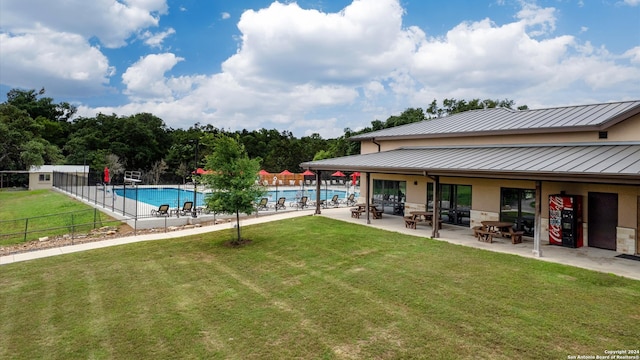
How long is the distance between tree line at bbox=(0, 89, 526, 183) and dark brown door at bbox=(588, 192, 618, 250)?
104 ft

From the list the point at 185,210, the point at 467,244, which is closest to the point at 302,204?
the point at 185,210

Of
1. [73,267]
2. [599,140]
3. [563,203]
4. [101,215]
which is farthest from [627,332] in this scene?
[101,215]

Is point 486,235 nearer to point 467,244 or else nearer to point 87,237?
point 467,244

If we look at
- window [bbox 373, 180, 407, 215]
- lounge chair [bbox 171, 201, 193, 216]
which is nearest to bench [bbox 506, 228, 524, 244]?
window [bbox 373, 180, 407, 215]

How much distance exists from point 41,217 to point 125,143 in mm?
44770

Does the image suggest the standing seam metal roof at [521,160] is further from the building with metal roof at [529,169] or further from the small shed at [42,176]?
the small shed at [42,176]

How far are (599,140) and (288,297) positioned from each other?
1273 centimetres

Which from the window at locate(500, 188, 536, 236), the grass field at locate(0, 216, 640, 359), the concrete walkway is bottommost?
the grass field at locate(0, 216, 640, 359)

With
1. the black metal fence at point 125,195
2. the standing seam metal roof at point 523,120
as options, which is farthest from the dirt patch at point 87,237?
the standing seam metal roof at point 523,120

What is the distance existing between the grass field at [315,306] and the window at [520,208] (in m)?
3.92

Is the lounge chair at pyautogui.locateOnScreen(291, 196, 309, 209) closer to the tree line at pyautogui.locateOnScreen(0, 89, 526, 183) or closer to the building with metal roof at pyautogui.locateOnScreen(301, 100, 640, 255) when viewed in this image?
the building with metal roof at pyautogui.locateOnScreen(301, 100, 640, 255)

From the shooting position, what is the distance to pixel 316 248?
502 inches

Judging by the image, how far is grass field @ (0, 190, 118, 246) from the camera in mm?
Answer: 17500

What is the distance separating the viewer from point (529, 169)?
37.1 ft
